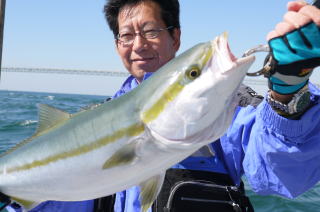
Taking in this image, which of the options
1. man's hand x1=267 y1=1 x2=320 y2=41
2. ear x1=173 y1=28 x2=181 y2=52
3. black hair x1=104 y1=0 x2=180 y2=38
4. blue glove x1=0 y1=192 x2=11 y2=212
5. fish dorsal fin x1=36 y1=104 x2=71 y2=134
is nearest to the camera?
man's hand x1=267 y1=1 x2=320 y2=41

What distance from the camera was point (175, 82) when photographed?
96.6 inches

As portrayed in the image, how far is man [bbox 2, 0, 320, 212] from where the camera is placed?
241 cm

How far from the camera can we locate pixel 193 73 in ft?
7.77

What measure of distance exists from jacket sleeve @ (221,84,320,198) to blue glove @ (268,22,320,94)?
0.84ft

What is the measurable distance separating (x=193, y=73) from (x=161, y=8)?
7.17 feet

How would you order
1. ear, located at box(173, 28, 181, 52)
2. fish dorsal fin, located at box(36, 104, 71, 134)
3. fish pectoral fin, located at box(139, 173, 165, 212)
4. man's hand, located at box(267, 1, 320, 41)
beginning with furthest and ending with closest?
ear, located at box(173, 28, 181, 52), fish dorsal fin, located at box(36, 104, 71, 134), fish pectoral fin, located at box(139, 173, 165, 212), man's hand, located at box(267, 1, 320, 41)

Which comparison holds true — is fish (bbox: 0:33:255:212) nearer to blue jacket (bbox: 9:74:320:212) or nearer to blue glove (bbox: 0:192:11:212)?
blue glove (bbox: 0:192:11:212)

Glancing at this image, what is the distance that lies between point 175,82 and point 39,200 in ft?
5.39

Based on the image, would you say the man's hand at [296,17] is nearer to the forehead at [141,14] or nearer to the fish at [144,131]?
the fish at [144,131]

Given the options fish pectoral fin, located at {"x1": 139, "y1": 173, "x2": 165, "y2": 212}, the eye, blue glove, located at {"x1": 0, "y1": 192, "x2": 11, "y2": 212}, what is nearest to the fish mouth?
the eye

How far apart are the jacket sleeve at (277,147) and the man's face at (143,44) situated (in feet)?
4.13

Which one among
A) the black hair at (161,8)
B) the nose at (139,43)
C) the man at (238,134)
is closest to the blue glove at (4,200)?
the man at (238,134)

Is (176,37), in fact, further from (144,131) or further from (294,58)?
(294,58)

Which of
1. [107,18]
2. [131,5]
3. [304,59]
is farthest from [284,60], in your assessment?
[107,18]
